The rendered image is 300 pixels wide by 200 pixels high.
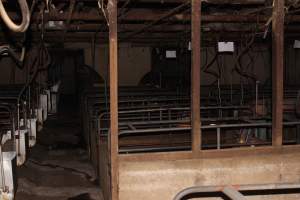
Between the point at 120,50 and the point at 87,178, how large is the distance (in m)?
8.42

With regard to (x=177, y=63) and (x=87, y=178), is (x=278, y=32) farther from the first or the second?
(x=177, y=63)

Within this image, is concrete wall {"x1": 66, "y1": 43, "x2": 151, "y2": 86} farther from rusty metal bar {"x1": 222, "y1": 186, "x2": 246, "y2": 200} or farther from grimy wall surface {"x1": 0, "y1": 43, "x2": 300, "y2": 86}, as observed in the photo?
rusty metal bar {"x1": 222, "y1": 186, "x2": 246, "y2": 200}

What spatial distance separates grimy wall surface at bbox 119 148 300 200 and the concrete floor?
111 inches

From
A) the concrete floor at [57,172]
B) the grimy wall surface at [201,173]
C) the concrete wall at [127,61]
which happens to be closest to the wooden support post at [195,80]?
the grimy wall surface at [201,173]

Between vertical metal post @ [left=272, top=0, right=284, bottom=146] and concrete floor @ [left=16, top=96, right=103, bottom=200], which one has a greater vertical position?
vertical metal post @ [left=272, top=0, right=284, bottom=146]

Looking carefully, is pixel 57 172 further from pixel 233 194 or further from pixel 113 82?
pixel 233 194

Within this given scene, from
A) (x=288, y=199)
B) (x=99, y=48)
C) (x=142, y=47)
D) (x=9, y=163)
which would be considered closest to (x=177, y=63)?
(x=142, y=47)

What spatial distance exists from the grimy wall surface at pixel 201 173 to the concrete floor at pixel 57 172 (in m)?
2.81

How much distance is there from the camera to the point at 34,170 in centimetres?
812

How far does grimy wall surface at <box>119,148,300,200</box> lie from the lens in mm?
4043

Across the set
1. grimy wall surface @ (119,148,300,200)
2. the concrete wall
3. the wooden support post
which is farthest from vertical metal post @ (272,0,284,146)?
the concrete wall

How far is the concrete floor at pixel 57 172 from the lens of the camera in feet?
22.4

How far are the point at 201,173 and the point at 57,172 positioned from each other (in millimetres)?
4772

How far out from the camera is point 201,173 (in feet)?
13.5
